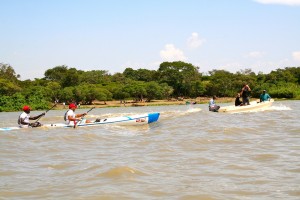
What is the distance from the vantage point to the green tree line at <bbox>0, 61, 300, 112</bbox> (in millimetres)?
57062

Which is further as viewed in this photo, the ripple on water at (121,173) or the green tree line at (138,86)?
the green tree line at (138,86)

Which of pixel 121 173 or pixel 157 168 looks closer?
pixel 121 173

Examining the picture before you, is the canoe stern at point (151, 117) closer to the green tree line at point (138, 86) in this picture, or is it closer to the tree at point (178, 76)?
the green tree line at point (138, 86)

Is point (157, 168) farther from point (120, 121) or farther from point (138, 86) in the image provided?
point (138, 86)

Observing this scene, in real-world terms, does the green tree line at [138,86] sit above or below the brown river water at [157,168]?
above

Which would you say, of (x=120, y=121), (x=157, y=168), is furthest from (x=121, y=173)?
(x=120, y=121)

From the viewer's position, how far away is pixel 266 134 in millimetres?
11938

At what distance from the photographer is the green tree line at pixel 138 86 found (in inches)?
2247

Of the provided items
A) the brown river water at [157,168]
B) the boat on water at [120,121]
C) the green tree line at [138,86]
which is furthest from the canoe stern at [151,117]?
the green tree line at [138,86]

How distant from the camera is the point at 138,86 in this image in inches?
2557

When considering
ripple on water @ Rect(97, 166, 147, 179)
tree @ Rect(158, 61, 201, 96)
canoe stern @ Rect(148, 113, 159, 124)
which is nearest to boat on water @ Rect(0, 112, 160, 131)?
canoe stern @ Rect(148, 113, 159, 124)

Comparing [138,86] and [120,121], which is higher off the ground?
[138,86]

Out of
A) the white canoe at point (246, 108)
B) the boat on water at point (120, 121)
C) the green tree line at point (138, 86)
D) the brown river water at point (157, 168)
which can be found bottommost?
the brown river water at point (157, 168)

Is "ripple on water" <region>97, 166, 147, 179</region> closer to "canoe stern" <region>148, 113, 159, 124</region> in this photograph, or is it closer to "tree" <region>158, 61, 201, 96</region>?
"canoe stern" <region>148, 113, 159, 124</region>
